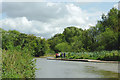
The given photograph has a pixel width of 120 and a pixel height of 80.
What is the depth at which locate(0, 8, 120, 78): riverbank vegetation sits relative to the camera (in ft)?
24.9

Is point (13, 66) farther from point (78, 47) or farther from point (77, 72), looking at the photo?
point (78, 47)

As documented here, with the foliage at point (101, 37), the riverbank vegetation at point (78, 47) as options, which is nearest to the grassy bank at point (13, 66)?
the riverbank vegetation at point (78, 47)

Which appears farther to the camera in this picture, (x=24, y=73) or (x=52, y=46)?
(x=52, y=46)

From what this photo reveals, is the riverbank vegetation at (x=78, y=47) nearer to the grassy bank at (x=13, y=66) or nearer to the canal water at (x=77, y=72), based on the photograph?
the grassy bank at (x=13, y=66)

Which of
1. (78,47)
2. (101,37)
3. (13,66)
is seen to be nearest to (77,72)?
(13,66)

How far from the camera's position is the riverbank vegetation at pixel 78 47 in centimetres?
759

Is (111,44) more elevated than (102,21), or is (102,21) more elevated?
(102,21)

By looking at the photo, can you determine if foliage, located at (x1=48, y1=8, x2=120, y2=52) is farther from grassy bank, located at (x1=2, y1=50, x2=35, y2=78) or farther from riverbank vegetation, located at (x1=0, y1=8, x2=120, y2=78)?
grassy bank, located at (x1=2, y1=50, x2=35, y2=78)

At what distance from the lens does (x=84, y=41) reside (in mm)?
53469

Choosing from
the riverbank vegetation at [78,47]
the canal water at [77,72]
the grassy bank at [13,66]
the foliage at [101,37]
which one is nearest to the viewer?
the grassy bank at [13,66]

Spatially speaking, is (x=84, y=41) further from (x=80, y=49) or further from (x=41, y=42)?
(x=41, y=42)

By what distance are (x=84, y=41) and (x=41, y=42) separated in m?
29.1

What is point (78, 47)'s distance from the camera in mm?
56562

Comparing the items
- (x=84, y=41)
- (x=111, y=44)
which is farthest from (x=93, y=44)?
(x=111, y=44)
